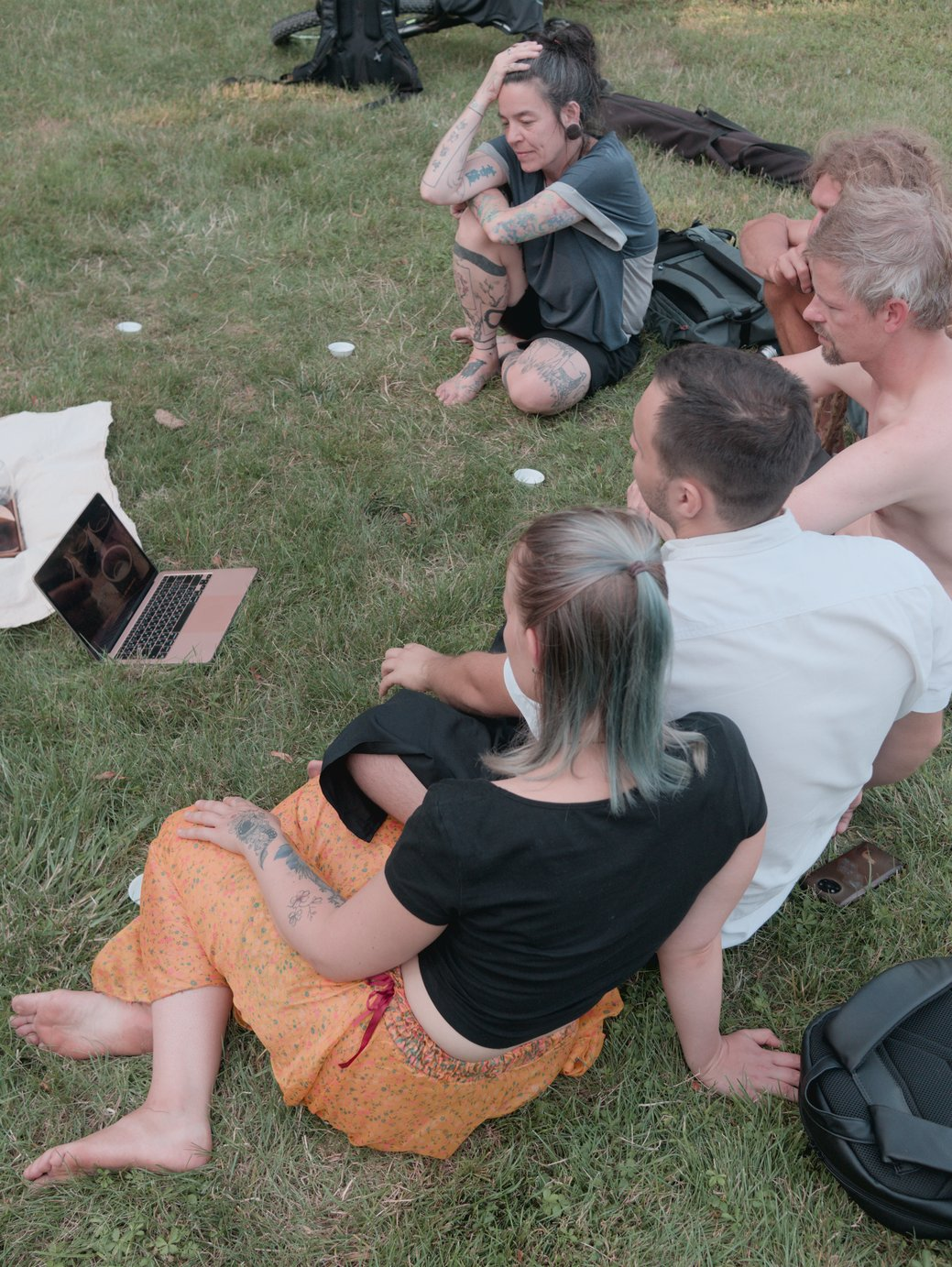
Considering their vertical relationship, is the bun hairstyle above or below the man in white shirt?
above

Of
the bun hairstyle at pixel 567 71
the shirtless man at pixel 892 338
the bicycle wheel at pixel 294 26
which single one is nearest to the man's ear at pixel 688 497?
the shirtless man at pixel 892 338

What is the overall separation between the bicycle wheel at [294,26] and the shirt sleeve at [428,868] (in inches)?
302

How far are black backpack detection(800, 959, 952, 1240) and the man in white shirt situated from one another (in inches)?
12.1

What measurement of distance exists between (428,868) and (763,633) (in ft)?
2.28

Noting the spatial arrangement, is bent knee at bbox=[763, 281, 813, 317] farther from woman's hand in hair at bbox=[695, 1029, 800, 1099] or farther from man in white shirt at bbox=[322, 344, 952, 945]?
woman's hand in hair at bbox=[695, 1029, 800, 1099]

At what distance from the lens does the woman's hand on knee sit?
2.15 m

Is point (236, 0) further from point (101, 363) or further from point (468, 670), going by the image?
point (468, 670)

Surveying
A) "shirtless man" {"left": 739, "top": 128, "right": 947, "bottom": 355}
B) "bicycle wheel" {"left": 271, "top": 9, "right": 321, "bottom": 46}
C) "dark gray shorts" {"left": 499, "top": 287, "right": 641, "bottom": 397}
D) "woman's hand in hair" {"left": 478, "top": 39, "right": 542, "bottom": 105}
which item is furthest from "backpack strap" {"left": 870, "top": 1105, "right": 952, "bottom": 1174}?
"bicycle wheel" {"left": 271, "top": 9, "right": 321, "bottom": 46}

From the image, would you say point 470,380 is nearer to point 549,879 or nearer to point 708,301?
point 708,301

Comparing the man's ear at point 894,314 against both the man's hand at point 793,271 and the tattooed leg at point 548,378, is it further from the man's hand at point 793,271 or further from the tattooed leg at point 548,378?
the tattooed leg at point 548,378

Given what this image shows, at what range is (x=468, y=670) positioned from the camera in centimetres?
232

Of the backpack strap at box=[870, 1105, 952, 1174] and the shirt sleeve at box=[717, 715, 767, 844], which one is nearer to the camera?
the shirt sleeve at box=[717, 715, 767, 844]

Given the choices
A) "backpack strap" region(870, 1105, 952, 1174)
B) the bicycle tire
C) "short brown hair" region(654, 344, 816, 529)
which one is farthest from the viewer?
the bicycle tire

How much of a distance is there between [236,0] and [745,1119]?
367 inches
